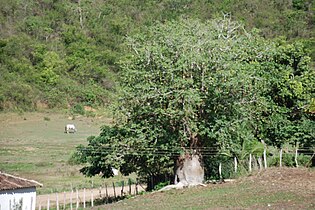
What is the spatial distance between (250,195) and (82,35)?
7029 cm

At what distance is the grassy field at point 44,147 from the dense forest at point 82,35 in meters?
4.07

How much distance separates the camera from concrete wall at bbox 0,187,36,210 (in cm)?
2723

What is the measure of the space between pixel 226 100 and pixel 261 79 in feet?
6.74

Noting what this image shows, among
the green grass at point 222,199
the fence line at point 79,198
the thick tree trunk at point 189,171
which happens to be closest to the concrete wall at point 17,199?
the fence line at point 79,198

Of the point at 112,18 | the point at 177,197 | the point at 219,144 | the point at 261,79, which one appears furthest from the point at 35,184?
the point at 112,18

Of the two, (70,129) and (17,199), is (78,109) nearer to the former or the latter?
(70,129)

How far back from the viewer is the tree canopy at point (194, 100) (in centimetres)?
2823

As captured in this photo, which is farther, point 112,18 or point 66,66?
point 112,18

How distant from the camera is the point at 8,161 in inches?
1725

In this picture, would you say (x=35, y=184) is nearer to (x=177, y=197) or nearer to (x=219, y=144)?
(x=177, y=197)

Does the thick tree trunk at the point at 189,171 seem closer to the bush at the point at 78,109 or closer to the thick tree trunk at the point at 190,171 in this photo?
the thick tree trunk at the point at 190,171

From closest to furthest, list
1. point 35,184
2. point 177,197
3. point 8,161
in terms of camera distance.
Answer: point 177,197
point 35,184
point 8,161

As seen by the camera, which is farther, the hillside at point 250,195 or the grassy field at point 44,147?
the grassy field at point 44,147

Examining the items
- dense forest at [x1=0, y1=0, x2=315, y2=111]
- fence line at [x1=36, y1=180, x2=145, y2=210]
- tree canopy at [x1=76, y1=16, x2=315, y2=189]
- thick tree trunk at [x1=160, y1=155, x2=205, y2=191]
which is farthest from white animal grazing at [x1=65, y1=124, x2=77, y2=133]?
thick tree trunk at [x1=160, y1=155, x2=205, y2=191]
